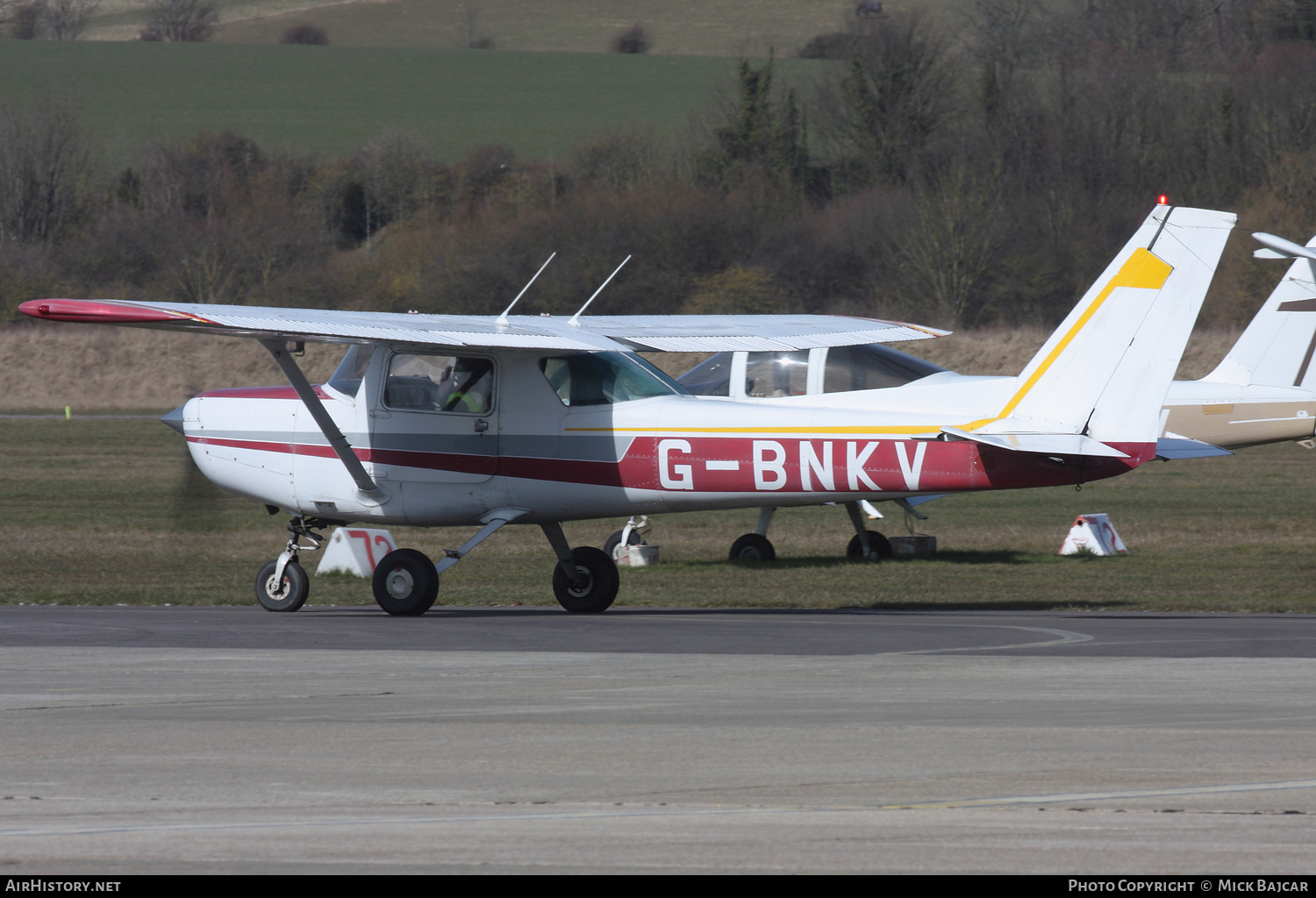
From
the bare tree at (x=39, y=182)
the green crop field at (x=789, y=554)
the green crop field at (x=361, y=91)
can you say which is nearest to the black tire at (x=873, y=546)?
the green crop field at (x=789, y=554)

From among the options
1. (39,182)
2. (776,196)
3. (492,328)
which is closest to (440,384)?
(492,328)

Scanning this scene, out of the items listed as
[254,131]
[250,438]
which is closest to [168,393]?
[254,131]

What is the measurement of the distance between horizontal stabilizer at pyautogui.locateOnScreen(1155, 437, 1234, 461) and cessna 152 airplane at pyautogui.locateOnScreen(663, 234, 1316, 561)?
0.02m

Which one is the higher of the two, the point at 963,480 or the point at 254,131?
the point at 254,131

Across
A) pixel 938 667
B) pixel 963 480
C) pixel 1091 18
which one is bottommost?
pixel 938 667

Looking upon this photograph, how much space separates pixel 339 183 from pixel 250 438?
5976 centimetres

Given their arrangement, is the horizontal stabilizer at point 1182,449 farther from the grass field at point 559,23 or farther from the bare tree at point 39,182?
the grass field at point 559,23

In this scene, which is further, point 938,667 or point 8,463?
point 8,463

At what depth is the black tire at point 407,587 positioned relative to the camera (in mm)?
13461

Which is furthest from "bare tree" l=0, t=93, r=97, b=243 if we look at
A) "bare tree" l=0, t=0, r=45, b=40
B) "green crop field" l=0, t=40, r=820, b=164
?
"bare tree" l=0, t=0, r=45, b=40

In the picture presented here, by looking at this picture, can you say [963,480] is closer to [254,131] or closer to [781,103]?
[781,103]

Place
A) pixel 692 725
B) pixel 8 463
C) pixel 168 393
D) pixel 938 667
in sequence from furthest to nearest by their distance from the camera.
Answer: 1. pixel 168 393
2. pixel 8 463
3. pixel 938 667
4. pixel 692 725

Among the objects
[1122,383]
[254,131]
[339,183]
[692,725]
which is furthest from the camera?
[254,131]

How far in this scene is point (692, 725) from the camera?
317 inches
